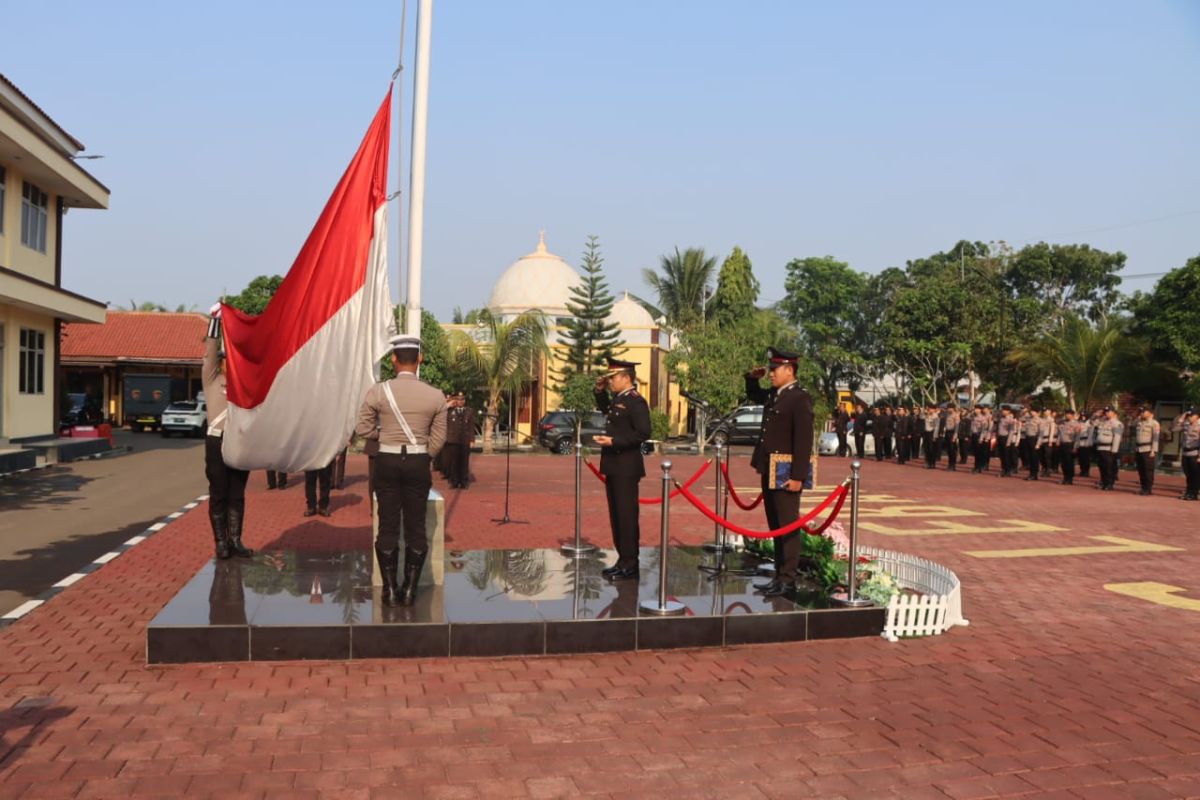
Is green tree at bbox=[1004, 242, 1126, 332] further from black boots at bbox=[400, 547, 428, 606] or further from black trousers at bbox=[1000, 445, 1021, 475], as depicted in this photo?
black boots at bbox=[400, 547, 428, 606]

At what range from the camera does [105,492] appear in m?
16.8

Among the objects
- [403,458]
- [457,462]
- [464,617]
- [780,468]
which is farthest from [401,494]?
[457,462]

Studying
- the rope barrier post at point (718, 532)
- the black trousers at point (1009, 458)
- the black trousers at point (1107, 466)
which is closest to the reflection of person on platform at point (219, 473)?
the rope barrier post at point (718, 532)

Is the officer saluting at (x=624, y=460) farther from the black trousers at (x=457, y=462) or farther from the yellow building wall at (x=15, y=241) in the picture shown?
the yellow building wall at (x=15, y=241)

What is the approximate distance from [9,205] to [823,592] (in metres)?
23.8

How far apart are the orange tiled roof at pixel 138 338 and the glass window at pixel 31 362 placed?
1580 cm

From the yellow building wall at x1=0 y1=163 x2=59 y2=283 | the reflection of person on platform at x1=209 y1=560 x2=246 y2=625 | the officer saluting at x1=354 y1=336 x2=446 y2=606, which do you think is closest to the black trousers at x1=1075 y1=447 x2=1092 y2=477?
the officer saluting at x1=354 y1=336 x2=446 y2=606

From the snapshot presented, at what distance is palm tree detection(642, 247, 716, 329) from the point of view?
47219 millimetres

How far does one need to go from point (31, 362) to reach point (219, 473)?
69.7 ft

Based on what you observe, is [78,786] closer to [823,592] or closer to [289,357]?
[289,357]

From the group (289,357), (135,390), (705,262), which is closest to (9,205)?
(135,390)

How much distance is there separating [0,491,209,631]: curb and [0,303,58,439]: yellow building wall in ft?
43.7

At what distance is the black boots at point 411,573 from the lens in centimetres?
684

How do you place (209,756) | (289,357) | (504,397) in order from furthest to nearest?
(504,397), (289,357), (209,756)
